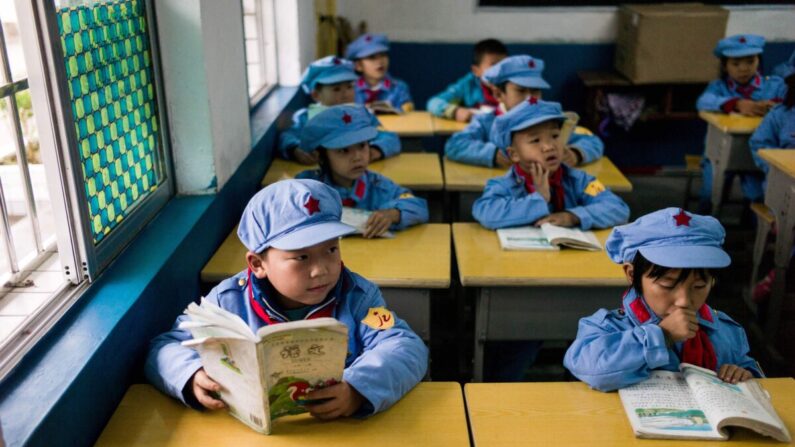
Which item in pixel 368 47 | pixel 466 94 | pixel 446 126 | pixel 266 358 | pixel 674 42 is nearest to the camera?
pixel 266 358

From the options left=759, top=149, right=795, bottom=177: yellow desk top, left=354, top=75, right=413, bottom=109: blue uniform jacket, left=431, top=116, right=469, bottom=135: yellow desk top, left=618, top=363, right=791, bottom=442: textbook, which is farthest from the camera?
left=354, top=75, right=413, bottom=109: blue uniform jacket


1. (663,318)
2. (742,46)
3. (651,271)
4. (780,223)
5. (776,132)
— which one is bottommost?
(780,223)

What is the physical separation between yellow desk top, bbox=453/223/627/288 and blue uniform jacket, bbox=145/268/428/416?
560 mm

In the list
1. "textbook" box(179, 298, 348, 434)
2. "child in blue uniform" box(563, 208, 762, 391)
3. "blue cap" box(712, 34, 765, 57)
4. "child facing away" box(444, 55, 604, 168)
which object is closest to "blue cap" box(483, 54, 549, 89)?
"child facing away" box(444, 55, 604, 168)

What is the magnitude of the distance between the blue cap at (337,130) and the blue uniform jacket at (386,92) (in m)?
2.07

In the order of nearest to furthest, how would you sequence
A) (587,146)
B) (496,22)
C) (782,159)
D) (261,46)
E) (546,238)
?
(546,238) < (782,159) < (587,146) < (261,46) < (496,22)

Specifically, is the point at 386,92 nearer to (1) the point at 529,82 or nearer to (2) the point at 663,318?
(1) the point at 529,82

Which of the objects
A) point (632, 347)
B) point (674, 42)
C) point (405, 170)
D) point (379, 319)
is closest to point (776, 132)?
point (674, 42)

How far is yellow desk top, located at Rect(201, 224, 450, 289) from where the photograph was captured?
7.52 ft

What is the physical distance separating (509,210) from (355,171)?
61 cm

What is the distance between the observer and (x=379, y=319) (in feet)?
5.95

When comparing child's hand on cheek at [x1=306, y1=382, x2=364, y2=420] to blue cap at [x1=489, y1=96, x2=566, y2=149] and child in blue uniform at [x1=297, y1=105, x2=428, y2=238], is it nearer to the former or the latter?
child in blue uniform at [x1=297, y1=105, x2=428, y2=238]

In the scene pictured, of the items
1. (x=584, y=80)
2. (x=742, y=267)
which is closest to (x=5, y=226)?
(x=742, y=267)

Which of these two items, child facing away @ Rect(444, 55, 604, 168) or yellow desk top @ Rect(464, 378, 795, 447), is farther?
child facing away @ Rect(444, 55, 604, 168)
